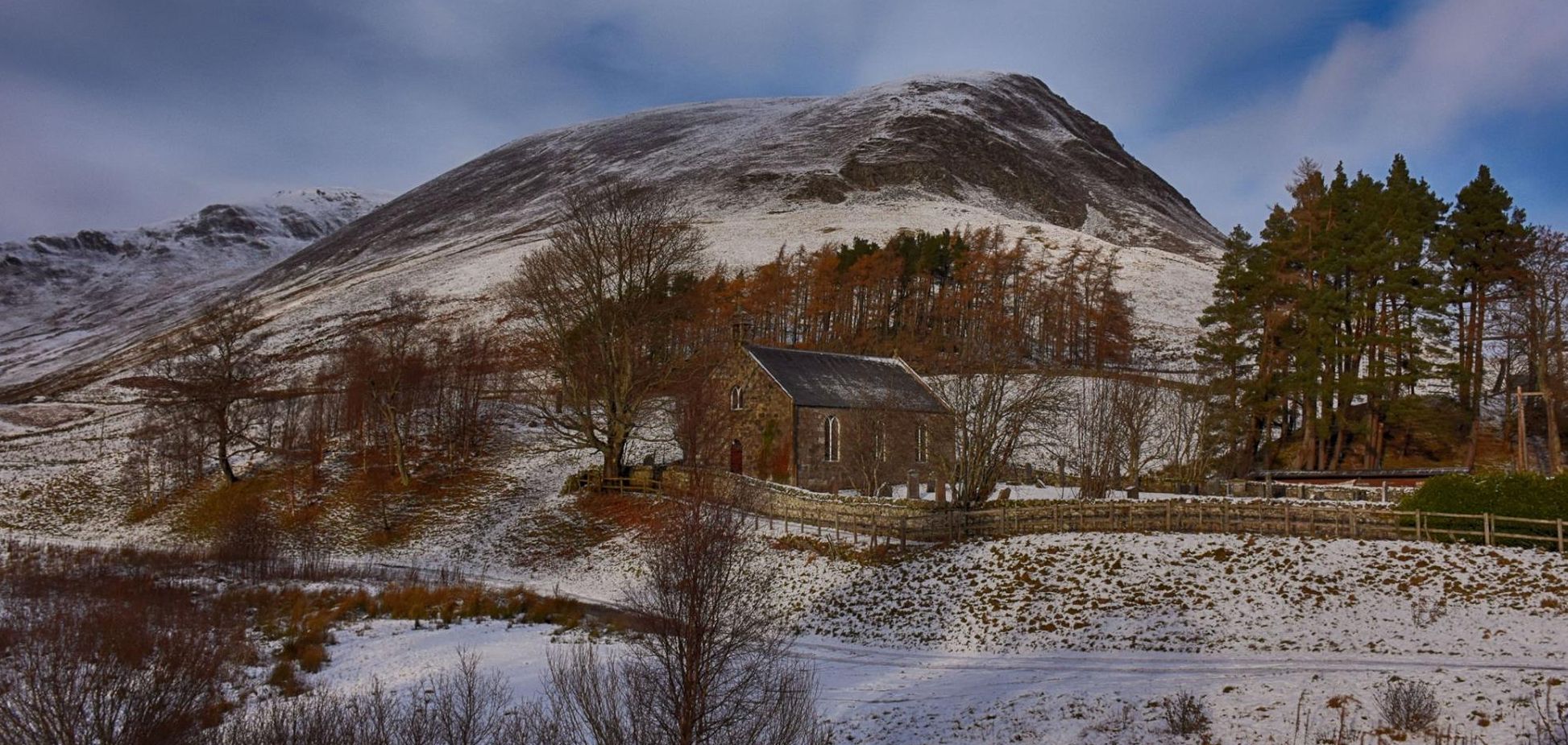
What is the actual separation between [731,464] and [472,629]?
22929 millimetres

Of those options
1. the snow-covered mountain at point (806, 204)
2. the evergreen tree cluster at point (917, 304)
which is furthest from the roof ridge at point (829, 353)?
the snow-covered mountain at point (806, 204)

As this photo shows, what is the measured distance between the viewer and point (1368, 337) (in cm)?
3953

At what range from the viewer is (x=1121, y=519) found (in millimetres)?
29047

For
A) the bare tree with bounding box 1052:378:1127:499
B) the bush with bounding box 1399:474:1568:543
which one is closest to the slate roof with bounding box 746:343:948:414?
the bare tree with bounding box 1052:378:1127:499

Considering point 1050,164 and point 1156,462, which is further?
point 1050,164

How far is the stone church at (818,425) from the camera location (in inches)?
1746

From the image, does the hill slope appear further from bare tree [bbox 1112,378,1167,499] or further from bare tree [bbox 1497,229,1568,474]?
bare tree [bbox 1497,229,1568,474]

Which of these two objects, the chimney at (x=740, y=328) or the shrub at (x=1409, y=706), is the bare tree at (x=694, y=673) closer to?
the shrub at (x=1409, y=706)

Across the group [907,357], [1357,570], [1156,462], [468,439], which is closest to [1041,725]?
[1357,570]

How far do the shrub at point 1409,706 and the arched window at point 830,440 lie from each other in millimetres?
30901

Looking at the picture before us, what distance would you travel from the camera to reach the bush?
2302 centimetres

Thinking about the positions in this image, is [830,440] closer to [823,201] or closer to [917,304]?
[917,304]

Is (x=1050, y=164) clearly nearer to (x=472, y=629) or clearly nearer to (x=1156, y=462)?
(x=1156, y=462)

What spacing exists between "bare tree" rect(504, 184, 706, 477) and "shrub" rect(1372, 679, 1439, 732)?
104 feet
